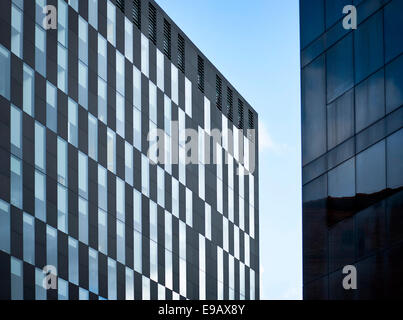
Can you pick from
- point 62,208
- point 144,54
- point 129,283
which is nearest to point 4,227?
point 62,208

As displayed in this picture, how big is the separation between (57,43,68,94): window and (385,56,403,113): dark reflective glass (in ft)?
95.3

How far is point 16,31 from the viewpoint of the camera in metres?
52.9

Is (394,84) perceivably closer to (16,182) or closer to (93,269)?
(16,182)

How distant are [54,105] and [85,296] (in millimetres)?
10861

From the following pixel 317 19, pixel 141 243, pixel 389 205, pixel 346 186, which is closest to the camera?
pixel 389 205

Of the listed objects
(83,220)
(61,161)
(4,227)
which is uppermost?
(61,161)

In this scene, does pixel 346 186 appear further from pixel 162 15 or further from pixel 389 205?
pixel 162 15

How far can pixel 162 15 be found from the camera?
7406 cm

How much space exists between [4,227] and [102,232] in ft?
36.5

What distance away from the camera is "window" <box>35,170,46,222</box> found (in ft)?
175

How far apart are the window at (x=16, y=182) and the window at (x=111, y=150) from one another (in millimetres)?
11352

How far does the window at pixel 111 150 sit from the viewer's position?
62878 mm
